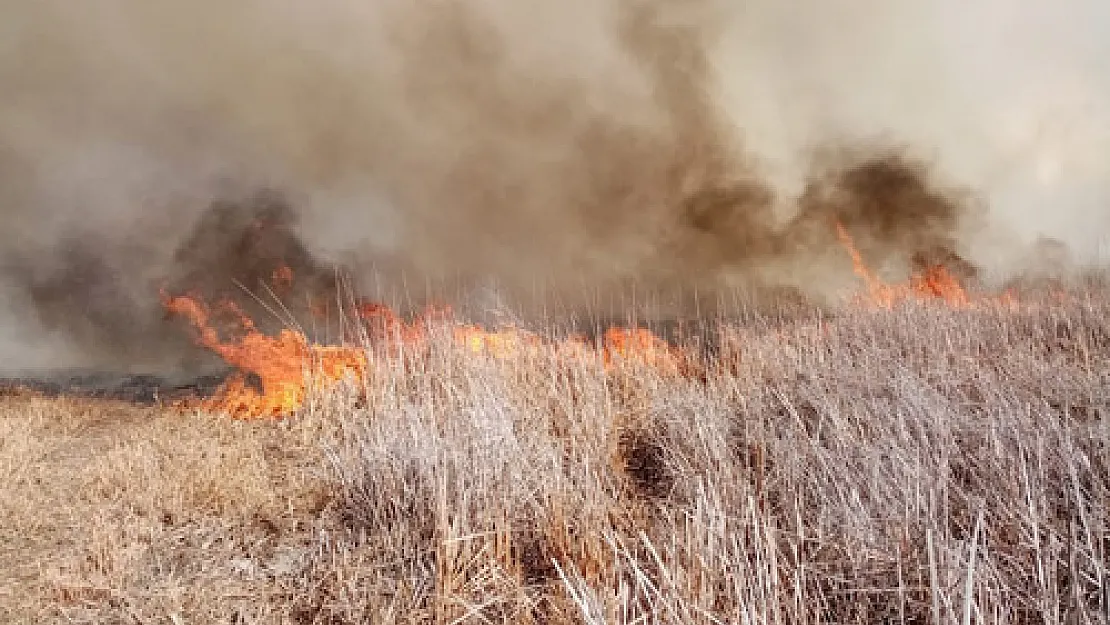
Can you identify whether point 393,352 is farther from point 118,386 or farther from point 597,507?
point 118,386

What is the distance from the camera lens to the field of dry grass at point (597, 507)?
1968 millimetres

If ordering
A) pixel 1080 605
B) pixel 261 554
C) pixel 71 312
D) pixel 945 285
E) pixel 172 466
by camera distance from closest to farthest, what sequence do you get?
pixel 1080 605
pixel 261 554
pixel 172 466
pixel 71 312
pixel 945 285

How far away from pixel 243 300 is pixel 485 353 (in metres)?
8.17

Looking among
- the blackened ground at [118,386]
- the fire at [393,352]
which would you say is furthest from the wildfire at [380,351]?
the blackened ground at [118,386]

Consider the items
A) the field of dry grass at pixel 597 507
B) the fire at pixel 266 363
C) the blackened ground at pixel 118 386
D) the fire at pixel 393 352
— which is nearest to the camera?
the field of dry grass at pixel 597 507

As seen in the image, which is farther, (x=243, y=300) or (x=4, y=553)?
(x=243, y=300)

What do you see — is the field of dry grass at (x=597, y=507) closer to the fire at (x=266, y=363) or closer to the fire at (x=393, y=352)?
the fire at (x=393, y=352)

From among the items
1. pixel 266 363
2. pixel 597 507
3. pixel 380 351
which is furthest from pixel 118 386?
pixel 597 507

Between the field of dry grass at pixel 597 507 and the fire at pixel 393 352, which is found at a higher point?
the fire at pixel 393 352

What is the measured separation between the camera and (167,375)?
11.6 metres

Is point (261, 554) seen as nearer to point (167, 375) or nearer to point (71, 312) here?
point (167, 375)

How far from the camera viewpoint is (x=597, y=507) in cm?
286

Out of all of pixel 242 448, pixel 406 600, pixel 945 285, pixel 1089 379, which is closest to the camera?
pixel 406 600

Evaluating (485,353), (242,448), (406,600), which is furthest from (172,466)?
Answer: (406,600)
